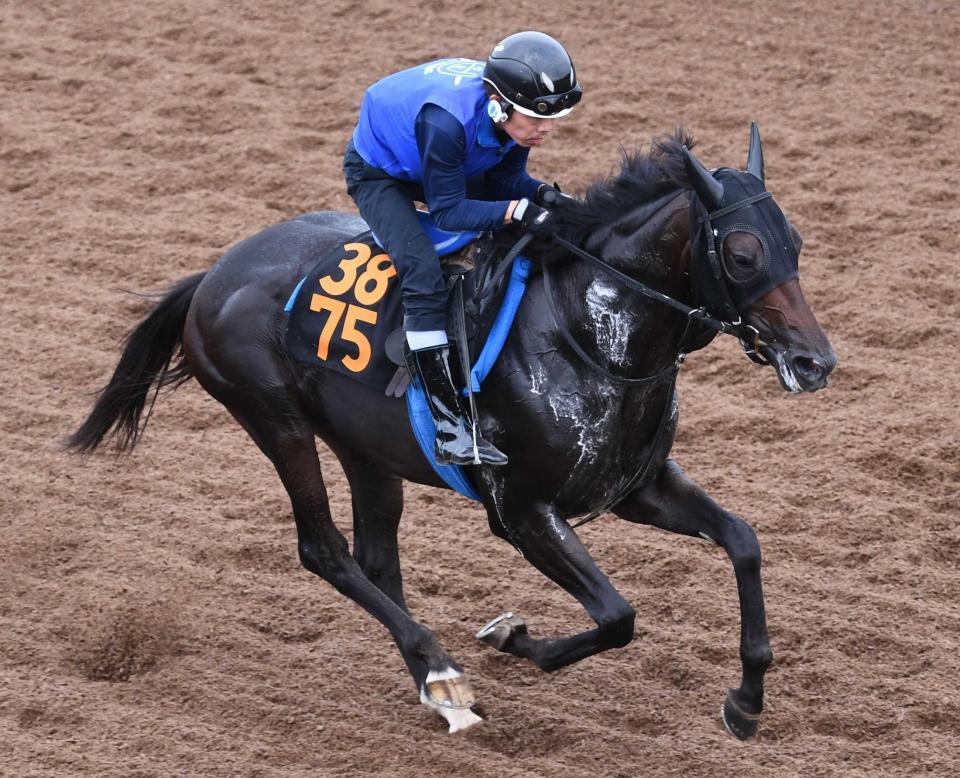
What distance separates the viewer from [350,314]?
18.0ft

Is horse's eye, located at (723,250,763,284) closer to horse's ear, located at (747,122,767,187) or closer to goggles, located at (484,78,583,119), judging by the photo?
horse's ear, located at (747,122,767,187)

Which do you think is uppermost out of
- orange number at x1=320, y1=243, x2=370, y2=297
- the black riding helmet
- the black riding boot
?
the black riding helmet

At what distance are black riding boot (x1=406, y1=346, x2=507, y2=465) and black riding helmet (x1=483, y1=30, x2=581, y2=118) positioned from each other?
Result: 91cm

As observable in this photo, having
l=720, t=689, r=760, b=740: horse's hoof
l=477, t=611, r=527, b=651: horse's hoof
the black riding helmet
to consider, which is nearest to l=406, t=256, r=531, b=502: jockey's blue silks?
the black riding helmet

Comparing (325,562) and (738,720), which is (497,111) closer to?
(325,562)

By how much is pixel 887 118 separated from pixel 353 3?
4743 mm

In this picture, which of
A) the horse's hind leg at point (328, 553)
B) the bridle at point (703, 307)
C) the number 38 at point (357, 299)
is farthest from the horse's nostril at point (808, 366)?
the horse's hind leg at point (328, 553)

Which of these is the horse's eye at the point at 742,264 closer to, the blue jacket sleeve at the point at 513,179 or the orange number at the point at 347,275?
the blue jacket sleeve at the point at 513,179

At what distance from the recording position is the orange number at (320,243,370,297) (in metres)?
5.52

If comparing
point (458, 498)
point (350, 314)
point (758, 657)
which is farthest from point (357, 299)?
point (758, 657)

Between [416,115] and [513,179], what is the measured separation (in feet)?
1.85

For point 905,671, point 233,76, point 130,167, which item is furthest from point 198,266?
point 905,671

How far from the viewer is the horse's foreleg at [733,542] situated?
201 inches

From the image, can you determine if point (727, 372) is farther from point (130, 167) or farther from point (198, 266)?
point (130, 167)
